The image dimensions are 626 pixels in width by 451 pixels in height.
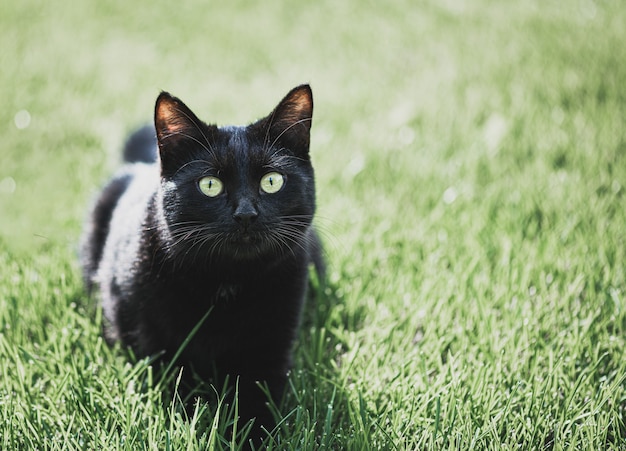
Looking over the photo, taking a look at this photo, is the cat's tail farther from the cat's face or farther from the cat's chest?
the cat's chest

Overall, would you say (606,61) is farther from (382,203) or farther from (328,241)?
(328,241)

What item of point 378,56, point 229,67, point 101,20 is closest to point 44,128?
point 229,67

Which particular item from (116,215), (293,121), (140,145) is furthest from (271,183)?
(140,145)

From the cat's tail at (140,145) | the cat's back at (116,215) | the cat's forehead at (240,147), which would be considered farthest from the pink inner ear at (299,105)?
the cat's tail at (140,145)

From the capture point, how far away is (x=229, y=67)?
4488mm

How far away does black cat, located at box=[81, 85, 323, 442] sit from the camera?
1.62 meters

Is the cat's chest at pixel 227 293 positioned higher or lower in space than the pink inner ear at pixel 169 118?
lower

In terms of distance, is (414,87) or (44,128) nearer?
(44,128)

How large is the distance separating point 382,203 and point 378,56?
7.04 ft

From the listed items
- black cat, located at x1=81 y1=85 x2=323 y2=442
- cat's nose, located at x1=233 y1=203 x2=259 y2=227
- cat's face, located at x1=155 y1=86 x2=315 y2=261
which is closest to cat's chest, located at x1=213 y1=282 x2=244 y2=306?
black cat, located at x1=81 y1=85 x2=323 y2=442

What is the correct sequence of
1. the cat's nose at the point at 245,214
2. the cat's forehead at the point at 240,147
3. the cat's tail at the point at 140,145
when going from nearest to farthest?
the cat's nose at the point at 245,214
the cat's forehead at the point at 240,147
the cat's tail at the point at 140,145

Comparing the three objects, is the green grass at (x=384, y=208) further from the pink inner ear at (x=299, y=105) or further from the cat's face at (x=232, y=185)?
the pink inner ear at (x=299, y=105)

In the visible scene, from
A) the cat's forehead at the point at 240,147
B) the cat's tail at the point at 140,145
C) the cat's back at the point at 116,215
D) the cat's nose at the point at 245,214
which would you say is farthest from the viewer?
the cat's tail at the point at 140,145

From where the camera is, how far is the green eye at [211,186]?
1629 mm
